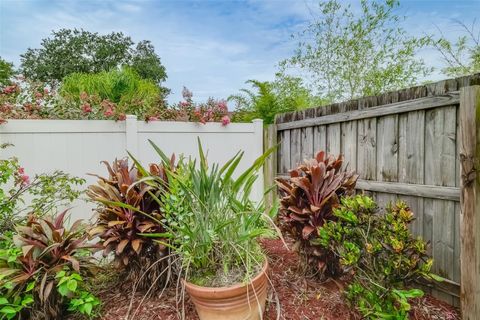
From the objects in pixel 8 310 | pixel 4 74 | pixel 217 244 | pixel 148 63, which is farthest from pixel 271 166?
pixel 148 63

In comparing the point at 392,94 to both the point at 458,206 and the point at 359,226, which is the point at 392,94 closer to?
the point at 458,206

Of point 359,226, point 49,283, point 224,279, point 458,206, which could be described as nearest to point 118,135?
point 49,283

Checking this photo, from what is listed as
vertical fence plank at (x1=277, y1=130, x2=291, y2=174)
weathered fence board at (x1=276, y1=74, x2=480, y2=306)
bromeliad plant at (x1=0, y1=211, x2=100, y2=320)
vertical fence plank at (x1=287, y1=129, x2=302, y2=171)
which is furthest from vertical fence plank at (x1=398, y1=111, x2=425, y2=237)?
bromeliad plant at (x1=0, y1=211, x2=100, y2=320)

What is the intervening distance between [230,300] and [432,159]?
5.33 ft

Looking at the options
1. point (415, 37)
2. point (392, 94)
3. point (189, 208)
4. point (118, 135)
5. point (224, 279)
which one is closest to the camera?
point (224, 279)

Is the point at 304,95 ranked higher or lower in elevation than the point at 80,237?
higher

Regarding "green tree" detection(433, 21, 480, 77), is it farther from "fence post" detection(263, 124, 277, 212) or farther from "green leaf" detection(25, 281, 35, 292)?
"green leaf" detection(25, 281, 35, 292)

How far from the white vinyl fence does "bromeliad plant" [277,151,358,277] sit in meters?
1.83

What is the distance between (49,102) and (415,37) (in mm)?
6462

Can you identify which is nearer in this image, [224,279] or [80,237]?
[224,279]

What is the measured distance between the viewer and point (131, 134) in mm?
3369

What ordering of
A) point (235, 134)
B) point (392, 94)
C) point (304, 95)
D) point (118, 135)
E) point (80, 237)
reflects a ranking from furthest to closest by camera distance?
1. point (304, 95)
2. point (235, 134)
3. point (118, 135)
4. point (392, 94)
5. point (80, 237)

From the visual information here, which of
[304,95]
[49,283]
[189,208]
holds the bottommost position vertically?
[49,283]

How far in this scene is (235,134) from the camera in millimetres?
3986
